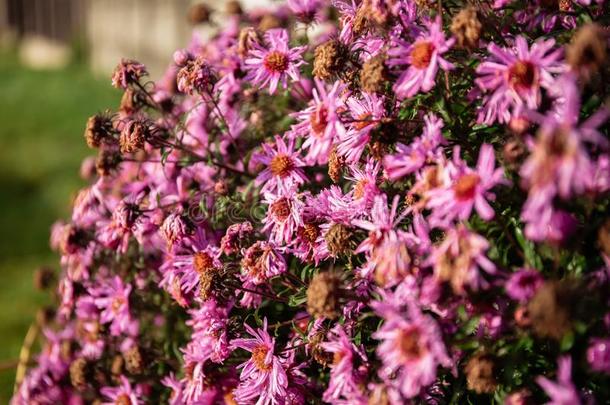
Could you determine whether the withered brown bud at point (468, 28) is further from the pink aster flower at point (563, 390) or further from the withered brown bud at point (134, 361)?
the withered brown bud at point (134, 361)

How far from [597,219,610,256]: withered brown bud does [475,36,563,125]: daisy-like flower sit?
18cm

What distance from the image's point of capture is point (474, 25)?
1.03m

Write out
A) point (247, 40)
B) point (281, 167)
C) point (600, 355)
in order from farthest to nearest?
point (247, 40), point (281, 167), point (600, 355)

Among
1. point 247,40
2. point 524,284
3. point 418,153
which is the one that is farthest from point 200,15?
point 524,284

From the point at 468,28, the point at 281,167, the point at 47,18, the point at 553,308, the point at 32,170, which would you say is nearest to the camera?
the point at 553,308

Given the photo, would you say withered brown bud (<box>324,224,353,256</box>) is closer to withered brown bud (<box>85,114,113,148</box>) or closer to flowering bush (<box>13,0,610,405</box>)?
flowering bush (<box>13,0,610,405</box>)

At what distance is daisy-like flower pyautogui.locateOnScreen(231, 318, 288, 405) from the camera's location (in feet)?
3.97

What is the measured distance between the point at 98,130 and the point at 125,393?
556 mm

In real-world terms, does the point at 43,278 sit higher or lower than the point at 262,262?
lower

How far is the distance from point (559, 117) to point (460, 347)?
332mm

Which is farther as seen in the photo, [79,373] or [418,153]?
[79,373]

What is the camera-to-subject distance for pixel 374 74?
42.9 inches

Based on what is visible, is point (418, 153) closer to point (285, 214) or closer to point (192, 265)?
point (285, 214)

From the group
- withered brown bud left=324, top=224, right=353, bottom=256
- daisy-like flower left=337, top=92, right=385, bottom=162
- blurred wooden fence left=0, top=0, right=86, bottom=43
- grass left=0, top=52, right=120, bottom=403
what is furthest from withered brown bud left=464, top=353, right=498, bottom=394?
blurred wooden fence left=0, top=0, right=86, bottom=43
